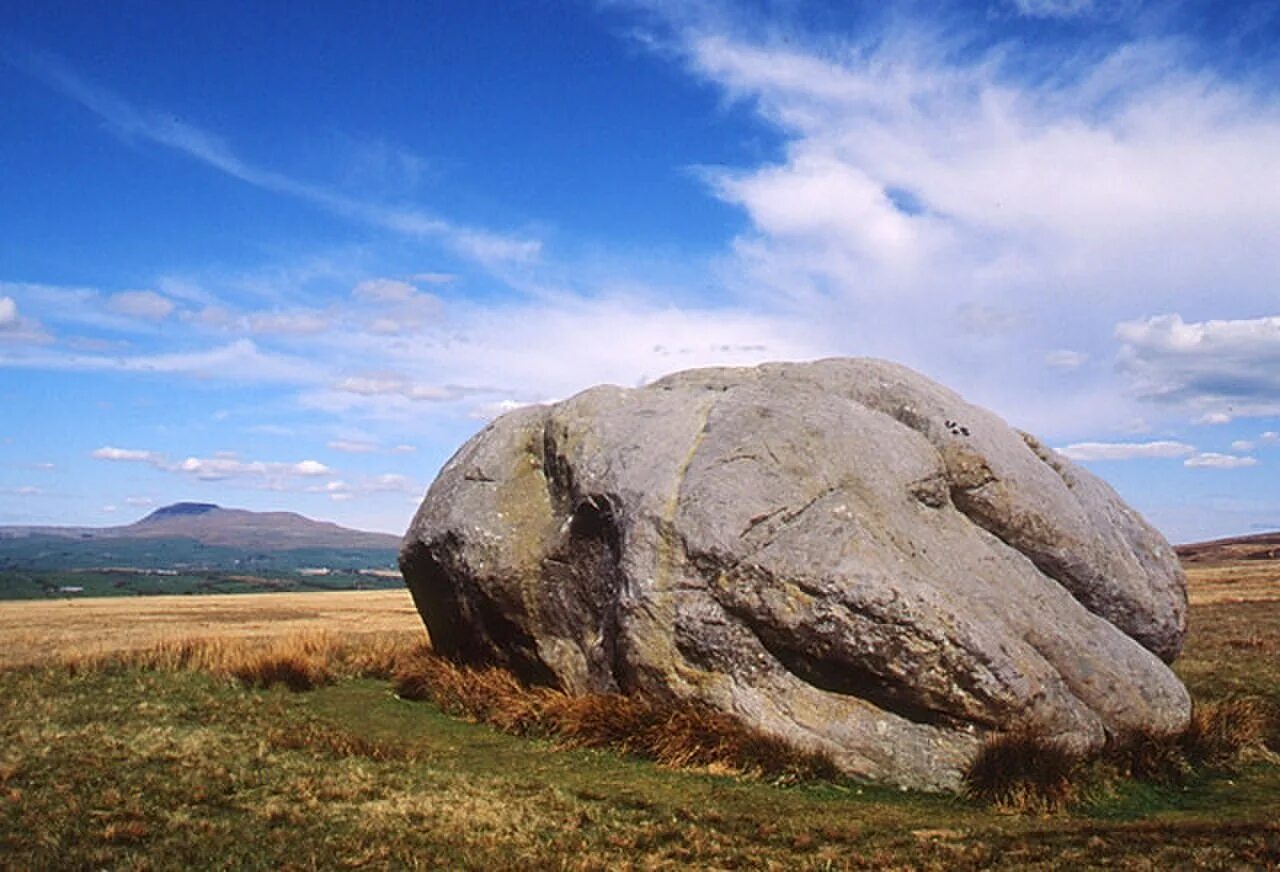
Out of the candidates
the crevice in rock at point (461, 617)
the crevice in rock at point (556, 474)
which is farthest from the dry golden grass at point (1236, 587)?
the crevice in rock at point (461, 617)

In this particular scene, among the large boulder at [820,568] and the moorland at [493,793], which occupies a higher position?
the large boulder at [820,568]

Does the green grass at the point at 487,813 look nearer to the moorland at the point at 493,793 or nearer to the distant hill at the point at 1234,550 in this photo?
the moorland at the point at 493,793

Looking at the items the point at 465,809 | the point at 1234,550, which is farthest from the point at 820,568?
the point at 1234,550

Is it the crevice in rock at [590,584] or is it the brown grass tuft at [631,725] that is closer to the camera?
the brown grass tuft at [631,725]

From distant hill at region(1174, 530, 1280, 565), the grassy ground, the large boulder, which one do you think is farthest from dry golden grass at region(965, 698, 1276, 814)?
distant hill at region(1174, 530, 1280, 565)

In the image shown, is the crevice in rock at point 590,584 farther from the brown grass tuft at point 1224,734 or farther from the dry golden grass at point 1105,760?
the brown grass tuft at point 1224,734

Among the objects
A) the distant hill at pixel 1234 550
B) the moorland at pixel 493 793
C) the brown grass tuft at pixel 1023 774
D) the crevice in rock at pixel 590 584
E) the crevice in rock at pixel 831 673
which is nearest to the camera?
the moorland at pixel 493 793

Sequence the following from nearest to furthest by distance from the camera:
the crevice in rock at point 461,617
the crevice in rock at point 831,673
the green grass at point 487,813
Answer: the green grass at point 487,813
the crevice in rock at point 831,673
the crevice in rock at point 461,617

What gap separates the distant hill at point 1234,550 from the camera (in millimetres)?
109375

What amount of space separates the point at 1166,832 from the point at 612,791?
551 cm

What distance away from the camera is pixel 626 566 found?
13938 millimetres

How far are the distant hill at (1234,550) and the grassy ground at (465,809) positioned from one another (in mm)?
106055

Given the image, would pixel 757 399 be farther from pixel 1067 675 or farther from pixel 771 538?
pixel 1067 675

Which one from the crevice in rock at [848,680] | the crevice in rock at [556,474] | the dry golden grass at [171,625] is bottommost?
the dry golden grass at [171,625]
